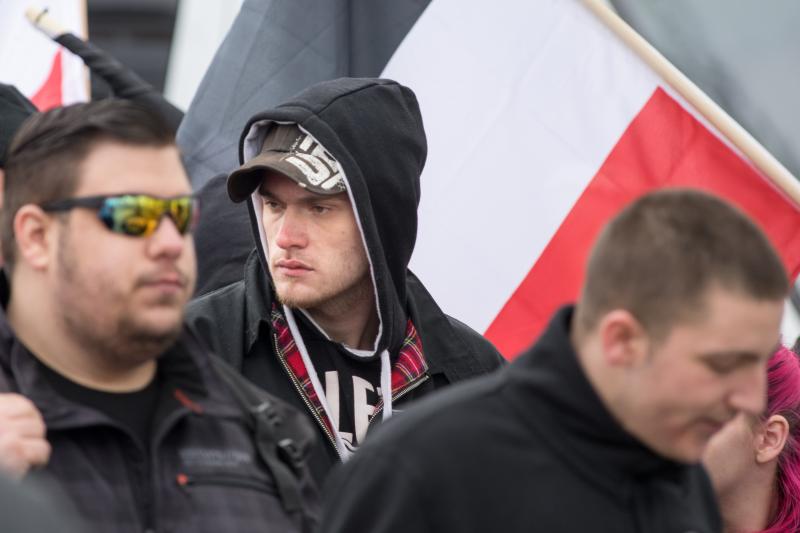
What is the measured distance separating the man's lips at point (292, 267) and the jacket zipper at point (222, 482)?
1336mm

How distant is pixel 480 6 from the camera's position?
5.75 metres

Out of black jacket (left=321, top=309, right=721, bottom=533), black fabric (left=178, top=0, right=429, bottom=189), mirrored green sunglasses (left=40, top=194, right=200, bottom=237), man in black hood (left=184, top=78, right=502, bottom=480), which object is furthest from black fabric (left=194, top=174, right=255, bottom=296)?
black jacket (left=321, top=309, right=721, bottom=533)

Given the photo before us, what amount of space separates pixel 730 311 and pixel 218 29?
16.5 feet

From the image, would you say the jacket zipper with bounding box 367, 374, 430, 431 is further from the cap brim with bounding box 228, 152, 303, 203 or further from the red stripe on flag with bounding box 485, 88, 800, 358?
the red stripe on flag with bounding box 485, 88, 800, 358

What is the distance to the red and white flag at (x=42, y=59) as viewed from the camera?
7000 mm

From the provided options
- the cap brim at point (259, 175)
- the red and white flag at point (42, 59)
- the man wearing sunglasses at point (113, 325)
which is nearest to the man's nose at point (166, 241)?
the man wearing sunglasses at point (113, 325)

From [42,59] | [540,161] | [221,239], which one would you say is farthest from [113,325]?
[42,59]

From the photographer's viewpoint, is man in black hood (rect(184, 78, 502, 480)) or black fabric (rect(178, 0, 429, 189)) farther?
black fabric (rect(178, 0, 429, 189))

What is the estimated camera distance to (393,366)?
4.29 metres

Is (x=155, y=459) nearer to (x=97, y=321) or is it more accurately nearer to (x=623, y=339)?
(x=97, y=321)

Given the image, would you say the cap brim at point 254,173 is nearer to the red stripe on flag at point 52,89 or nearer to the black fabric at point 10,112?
the black fabric at point 10,112

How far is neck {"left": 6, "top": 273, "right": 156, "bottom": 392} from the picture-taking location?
2.80 meters

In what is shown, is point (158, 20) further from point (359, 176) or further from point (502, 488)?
point (502, 488)

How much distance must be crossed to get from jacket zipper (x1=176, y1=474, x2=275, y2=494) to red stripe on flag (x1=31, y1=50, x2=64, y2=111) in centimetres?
442
